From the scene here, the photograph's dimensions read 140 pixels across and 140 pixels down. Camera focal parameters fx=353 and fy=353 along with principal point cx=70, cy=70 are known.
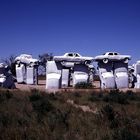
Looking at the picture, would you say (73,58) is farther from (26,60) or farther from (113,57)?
(26,60)

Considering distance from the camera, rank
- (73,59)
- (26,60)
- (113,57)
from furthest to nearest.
→ 1. (26,60)
2. (73,59)
3. (113,57)

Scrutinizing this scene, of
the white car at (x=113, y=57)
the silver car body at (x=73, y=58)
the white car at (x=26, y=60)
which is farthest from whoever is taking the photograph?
the white car at (x=26, y=60)

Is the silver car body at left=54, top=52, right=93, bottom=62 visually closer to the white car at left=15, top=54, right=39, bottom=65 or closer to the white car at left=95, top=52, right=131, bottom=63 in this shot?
the white car at left=95, top=52, right=131, bottom=63

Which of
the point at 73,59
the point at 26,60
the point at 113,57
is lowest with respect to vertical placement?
the point at 26,60

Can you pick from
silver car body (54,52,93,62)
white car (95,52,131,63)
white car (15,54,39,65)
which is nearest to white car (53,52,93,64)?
silver car body (54,52,93,62)

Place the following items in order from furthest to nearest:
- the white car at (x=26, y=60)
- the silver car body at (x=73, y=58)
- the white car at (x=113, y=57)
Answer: the white car at (x=26, y=60), the silver car body at (x=73, y=58), the white car at (x=113, y=57)

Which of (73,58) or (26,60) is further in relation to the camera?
(26,60)

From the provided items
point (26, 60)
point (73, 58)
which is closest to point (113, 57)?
point (73, 58)

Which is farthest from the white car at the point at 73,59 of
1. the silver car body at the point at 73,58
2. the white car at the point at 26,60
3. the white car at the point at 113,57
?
the white car at the point at 26,60

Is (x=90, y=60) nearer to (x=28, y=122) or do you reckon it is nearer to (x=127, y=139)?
(x=28, y=122)

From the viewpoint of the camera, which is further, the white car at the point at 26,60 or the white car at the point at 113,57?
the white car at the point at 26,60

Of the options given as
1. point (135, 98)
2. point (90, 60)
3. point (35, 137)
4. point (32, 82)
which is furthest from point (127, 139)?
point (32, 82)

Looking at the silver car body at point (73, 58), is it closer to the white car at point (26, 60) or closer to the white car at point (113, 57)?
the white car at point (113, 57)

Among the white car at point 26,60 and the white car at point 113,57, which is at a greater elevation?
the white car at point 113,57
